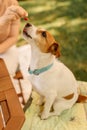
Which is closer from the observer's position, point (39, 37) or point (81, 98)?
point (39, 37)

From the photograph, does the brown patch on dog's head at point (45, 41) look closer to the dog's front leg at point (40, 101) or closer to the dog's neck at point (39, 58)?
the dog's neck at point (39, 58)

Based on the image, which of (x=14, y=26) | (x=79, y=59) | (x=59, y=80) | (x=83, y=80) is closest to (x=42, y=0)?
(x=79, y=59)

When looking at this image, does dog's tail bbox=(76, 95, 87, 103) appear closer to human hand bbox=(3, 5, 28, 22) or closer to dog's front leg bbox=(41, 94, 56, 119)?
dog's front leg bbox=(41, 94, 56, 119)

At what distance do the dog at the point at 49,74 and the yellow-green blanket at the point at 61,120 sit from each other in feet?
0.13

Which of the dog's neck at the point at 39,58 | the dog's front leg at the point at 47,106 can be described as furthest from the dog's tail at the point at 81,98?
the dog's neck at the point at 39,58

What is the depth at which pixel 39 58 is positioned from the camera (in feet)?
5.69

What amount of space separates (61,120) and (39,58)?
482 mm

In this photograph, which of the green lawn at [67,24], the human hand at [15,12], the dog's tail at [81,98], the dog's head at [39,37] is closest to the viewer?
the human hand at [15,12]

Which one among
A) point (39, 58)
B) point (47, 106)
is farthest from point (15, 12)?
point (47, 106)

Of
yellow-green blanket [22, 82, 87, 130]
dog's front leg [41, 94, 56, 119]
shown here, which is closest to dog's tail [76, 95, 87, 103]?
yellow-green blanket [22, 82, 87, 130]

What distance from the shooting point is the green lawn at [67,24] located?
273 centimetres

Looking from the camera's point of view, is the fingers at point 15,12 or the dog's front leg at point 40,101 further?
the dog's front leg at point 40,101

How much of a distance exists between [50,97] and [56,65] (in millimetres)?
216

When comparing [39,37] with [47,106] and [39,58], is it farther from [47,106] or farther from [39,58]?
[47,106]
